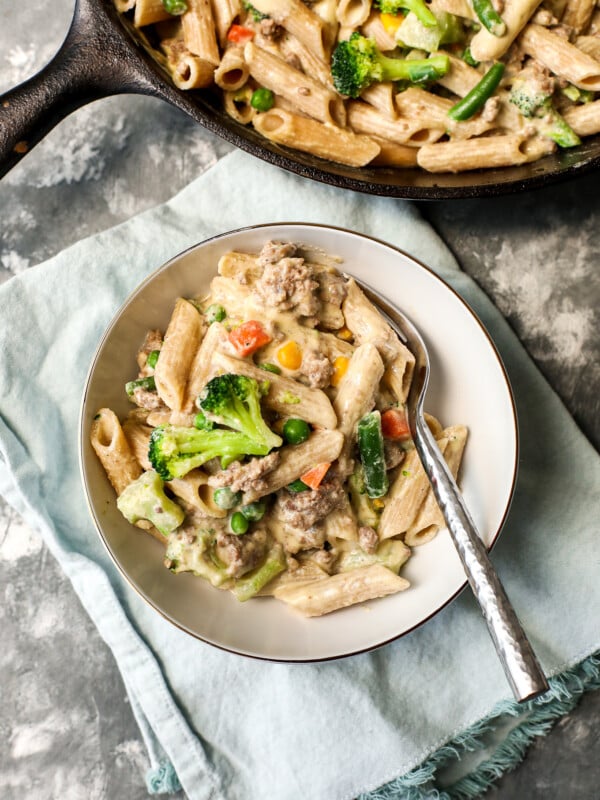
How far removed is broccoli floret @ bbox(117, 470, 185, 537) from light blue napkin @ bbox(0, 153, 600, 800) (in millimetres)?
496

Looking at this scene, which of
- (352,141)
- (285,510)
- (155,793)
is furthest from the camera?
(155,793)

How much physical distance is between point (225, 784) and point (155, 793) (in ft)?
0.95

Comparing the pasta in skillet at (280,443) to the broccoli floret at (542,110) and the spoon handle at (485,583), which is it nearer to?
the spoon handle at (485,583)

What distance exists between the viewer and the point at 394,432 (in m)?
2.34

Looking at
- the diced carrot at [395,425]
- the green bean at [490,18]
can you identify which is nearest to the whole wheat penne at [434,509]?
the diced carrot at [395,425]

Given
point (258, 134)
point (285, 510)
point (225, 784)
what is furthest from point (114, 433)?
point (225, 784)

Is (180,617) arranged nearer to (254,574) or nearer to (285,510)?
(254,574)

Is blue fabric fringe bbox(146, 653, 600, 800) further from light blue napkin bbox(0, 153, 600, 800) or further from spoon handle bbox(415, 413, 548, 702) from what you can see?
spoon handle bbox(415, 413, 548, 702)

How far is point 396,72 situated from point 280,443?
1337 millimetres

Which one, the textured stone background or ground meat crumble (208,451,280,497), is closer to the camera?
ground meat crumble (208,451,280,497)

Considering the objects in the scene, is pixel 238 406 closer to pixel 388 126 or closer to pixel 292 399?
pixel 292 399

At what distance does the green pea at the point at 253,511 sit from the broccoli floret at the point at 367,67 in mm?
1411

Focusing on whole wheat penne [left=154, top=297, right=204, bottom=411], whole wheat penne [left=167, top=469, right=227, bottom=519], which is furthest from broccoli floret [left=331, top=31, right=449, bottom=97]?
whole wheat penne [left=167, top=469, right=227, bottom=519]

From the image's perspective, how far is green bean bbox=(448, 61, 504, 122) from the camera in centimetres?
246
